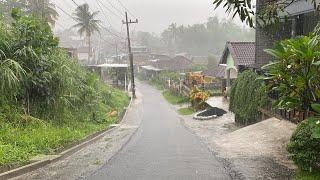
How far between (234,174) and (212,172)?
578 mm

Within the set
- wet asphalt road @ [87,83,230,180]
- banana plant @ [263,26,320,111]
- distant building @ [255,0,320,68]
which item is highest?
distant building @ [255,0,320,68]

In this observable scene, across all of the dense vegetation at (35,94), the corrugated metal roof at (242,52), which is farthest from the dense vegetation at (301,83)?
the corrugated metal roof at (242,52)

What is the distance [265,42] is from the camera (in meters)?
21.7

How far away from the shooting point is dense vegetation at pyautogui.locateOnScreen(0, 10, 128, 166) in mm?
13380

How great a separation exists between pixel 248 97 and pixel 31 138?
11.2 metres

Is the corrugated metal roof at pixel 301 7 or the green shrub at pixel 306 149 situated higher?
the corrugated metal roof at pixel 301 7

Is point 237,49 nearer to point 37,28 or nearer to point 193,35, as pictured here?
point 37,28

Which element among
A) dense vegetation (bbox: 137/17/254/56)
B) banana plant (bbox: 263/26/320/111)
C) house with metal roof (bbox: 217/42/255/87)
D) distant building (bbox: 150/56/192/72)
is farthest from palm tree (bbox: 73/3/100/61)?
banana plant (bbox: 263/26/320/111)

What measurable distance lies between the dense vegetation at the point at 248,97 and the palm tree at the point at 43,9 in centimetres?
2611

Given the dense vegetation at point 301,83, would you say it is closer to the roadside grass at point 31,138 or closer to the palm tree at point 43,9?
the roadside grass at point 31,138

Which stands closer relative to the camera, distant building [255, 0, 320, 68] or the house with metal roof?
distant building [255, 0, 320, 68]

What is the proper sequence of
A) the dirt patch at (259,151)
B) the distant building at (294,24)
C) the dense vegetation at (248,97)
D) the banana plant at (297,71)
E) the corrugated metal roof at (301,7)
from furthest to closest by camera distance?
the dense vegetation at (248,97)
the distant building at (294,24)
the corrugated metal roof at (301,7)
the dirt patch at (259,151)
the banana plant at (297,71)

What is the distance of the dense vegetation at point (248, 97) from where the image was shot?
1971 centimetres

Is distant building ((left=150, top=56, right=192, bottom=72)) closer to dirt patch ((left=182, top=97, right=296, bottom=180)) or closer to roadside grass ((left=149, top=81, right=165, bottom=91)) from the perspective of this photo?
roadside grass ((left=149, top=81, right=165, bottom=91))
